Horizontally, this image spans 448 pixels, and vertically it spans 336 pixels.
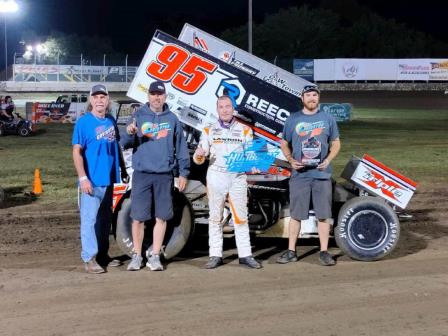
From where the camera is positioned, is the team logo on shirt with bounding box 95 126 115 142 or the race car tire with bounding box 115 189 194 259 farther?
the race car tire with bounding box 115 189 194 259

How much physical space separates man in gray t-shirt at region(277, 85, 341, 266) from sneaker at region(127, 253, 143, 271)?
1376 mm

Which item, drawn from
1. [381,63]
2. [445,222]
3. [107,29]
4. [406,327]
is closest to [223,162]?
[406,327]

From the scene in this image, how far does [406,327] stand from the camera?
4.95 metres

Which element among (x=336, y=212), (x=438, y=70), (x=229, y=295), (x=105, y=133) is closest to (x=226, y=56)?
(x=105, y=133)

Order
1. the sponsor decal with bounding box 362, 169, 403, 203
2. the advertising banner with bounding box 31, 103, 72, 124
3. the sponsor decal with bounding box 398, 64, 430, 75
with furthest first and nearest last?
the sponsor decal with bounding box 398, 64, 430, 75 < the advertising banner with bounding box 31, 103, 72, 124 < the sponsor decal with bounding box 362, 169, 403, 203

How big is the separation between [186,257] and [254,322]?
215 centimetres

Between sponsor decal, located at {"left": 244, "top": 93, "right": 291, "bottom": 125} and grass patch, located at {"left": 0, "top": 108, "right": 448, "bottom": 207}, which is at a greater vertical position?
sponsor decal, located at {"left": 244, "top": 93, "right": 291, "bottom": 125}

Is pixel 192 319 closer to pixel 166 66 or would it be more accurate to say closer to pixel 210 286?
pixel 210 286

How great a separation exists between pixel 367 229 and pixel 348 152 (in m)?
11.7

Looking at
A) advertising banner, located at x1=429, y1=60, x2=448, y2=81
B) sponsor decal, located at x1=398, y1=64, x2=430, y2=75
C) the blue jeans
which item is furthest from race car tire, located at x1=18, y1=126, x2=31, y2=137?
advertising banner, located at x1=429, y1=60, x2=448, y2=81

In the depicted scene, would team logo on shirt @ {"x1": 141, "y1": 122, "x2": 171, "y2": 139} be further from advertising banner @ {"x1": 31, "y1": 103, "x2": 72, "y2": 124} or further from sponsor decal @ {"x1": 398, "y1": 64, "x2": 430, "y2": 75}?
sponsor decal @ {"x1": 398, "y1": 64, "x2": 430, "y2": 75}

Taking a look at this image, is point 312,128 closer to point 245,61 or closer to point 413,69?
point 245,61

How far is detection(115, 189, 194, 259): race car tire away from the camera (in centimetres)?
679

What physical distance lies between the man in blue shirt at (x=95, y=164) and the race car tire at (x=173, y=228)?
314 mm
